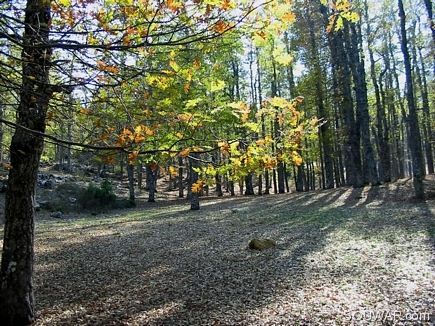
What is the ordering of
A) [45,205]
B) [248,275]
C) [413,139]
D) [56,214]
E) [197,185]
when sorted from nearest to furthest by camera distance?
[197,185]
[248,275]
[413,139]
[56,214]
[45,205]

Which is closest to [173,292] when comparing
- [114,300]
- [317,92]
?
[114,300]

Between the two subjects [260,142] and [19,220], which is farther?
[19,220]

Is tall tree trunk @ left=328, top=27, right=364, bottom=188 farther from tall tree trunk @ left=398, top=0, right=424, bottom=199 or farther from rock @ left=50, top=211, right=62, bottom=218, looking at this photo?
rock @ left=50, top=211, right=62, bottom=218

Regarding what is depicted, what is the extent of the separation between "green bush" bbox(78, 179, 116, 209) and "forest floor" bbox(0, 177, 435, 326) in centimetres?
816

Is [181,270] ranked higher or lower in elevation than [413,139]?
lower

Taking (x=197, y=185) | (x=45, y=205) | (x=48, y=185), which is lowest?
(x=45, y=205)

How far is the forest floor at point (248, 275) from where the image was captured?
11.9 feet

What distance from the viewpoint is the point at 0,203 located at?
15.1m

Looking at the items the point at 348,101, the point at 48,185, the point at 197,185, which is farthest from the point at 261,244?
the point at 48,185

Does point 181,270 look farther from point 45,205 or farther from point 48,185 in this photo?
point 48,185

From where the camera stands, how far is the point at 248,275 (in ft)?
16.1

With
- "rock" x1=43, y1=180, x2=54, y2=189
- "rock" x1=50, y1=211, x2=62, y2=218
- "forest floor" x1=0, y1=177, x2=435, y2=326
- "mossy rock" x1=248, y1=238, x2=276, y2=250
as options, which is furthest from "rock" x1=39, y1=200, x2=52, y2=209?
"mossy rock" x1=248, y1=238, x2=276, y2=250

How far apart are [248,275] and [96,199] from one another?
47.1ft

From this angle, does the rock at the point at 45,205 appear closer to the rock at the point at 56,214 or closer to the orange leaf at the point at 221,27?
the rock at the point at 56,214
